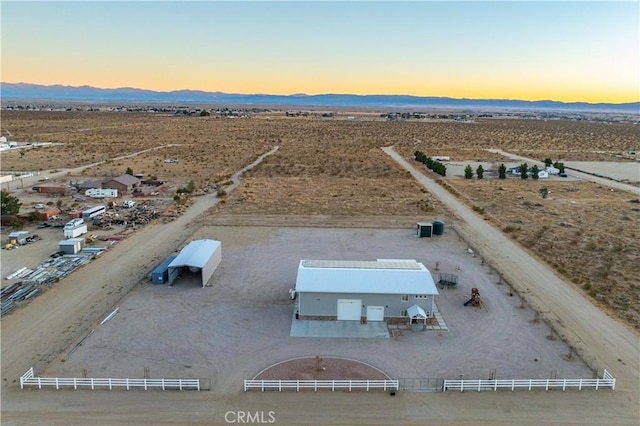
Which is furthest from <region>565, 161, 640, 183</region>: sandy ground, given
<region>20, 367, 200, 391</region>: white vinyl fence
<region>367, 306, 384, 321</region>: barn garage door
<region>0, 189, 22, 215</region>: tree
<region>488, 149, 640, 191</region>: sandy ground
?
<region>0, 189, 22, 215</region>: tree

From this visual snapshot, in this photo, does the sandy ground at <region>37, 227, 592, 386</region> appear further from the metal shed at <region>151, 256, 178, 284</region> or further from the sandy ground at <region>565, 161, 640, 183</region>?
the sandy ground at <region>565, 161, 640, 183</region>

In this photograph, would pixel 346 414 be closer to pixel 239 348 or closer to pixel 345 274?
pixel 239 348

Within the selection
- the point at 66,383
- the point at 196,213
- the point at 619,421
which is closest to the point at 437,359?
the point at 619,421

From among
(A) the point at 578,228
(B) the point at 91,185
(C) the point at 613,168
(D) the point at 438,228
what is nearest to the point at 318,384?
(D) the point at 438,228
